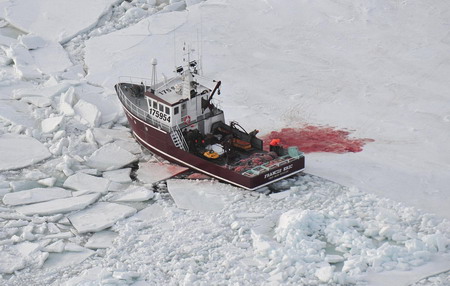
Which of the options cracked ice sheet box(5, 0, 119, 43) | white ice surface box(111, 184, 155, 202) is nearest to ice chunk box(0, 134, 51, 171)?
white ice surface box(111, 184, 155, 202)

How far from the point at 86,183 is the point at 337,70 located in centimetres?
836

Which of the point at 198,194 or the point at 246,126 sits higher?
the point at 246,126

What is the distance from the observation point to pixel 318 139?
704 inches

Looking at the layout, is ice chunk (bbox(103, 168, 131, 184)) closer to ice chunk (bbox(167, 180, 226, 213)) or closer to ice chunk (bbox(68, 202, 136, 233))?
ice chunk (bbox(167, 180, 226, 213))

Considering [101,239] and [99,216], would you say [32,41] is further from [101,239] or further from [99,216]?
[101,239]

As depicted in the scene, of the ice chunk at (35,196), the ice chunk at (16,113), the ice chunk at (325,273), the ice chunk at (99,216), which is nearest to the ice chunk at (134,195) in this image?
the ice chunk at (99,216)

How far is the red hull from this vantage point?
614 inches

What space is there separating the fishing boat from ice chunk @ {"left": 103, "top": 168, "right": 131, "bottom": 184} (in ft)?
2.95

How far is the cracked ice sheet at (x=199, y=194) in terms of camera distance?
15211 mm

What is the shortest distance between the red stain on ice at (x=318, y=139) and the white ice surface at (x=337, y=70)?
0.86 ft

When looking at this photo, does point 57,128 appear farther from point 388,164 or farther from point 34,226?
point 388,164

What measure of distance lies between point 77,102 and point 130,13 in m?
6.34

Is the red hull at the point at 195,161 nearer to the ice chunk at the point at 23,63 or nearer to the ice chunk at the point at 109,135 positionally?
the ice chunk at the point at 109,135

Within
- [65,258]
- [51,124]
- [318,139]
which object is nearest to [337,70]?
[318,139]
